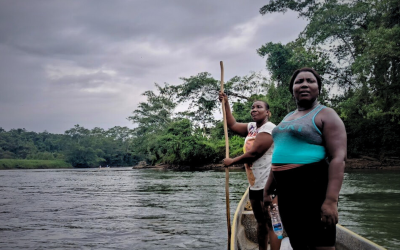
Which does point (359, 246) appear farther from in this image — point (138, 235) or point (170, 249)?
point (138, 235)

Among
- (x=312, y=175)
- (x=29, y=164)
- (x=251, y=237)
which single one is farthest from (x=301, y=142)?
(x=29, y=164)

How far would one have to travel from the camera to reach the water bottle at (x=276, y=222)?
2.89 m

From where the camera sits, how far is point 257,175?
321 cm

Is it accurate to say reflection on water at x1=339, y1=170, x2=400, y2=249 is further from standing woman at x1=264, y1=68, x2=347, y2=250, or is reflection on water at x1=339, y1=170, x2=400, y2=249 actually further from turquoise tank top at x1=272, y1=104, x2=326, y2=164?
turquoise tank top at x1=272, y1=104, x2=326, y2=164

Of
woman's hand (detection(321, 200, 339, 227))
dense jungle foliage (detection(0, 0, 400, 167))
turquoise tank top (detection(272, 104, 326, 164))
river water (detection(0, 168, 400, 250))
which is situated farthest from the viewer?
dense jungle foliage (detection(0, 0, 400, 167))

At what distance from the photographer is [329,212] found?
1.69 m

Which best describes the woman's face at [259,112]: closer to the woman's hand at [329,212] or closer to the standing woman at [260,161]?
the standing woman at [260,161]

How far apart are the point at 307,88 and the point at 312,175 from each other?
468 mm

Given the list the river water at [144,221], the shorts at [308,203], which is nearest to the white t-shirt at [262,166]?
the shorts at [308,203]

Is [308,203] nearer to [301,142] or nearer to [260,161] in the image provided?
[301,142]

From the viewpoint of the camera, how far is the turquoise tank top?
71.2 inches

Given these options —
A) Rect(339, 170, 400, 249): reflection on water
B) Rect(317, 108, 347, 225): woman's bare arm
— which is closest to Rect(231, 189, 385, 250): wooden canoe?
Rect(317, 108, 347, 225): woman's bare arm

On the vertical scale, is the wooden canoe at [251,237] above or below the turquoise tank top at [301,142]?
below

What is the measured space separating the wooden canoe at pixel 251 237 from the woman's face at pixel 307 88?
1.31 metres
